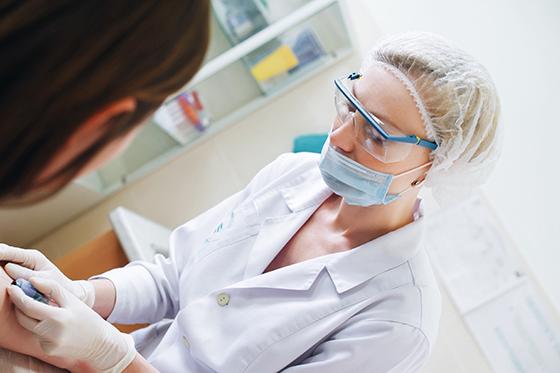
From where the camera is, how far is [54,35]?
474 millimetres

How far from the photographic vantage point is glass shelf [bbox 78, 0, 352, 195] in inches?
90.2

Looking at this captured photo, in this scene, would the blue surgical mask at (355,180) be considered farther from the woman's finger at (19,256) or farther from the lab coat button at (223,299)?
the woman's finger at (19,256)

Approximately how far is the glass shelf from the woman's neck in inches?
42.8

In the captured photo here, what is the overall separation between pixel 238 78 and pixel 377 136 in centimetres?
→ 143

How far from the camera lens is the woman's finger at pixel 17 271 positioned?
0.93 metres

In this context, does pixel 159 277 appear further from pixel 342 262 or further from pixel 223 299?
pixel 342 262

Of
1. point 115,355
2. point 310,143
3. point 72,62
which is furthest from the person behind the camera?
point 310,143

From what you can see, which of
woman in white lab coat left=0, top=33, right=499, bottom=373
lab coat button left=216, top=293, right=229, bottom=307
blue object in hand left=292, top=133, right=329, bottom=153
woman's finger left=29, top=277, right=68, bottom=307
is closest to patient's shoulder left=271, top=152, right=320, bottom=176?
woman in white lab coat left=0, top=33, right=499, bottom=373

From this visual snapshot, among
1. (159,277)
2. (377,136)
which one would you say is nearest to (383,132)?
(377,136)

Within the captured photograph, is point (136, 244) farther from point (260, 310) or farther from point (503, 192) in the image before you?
point (503, 192)

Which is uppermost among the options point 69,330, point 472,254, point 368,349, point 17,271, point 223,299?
point 17,271

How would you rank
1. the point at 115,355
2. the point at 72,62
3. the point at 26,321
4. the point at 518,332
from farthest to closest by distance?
the point at 518,332
the point at 115,355
the point at 26,321
the point at 72,62

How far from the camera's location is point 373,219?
1355mm

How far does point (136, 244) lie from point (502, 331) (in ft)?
4.62
